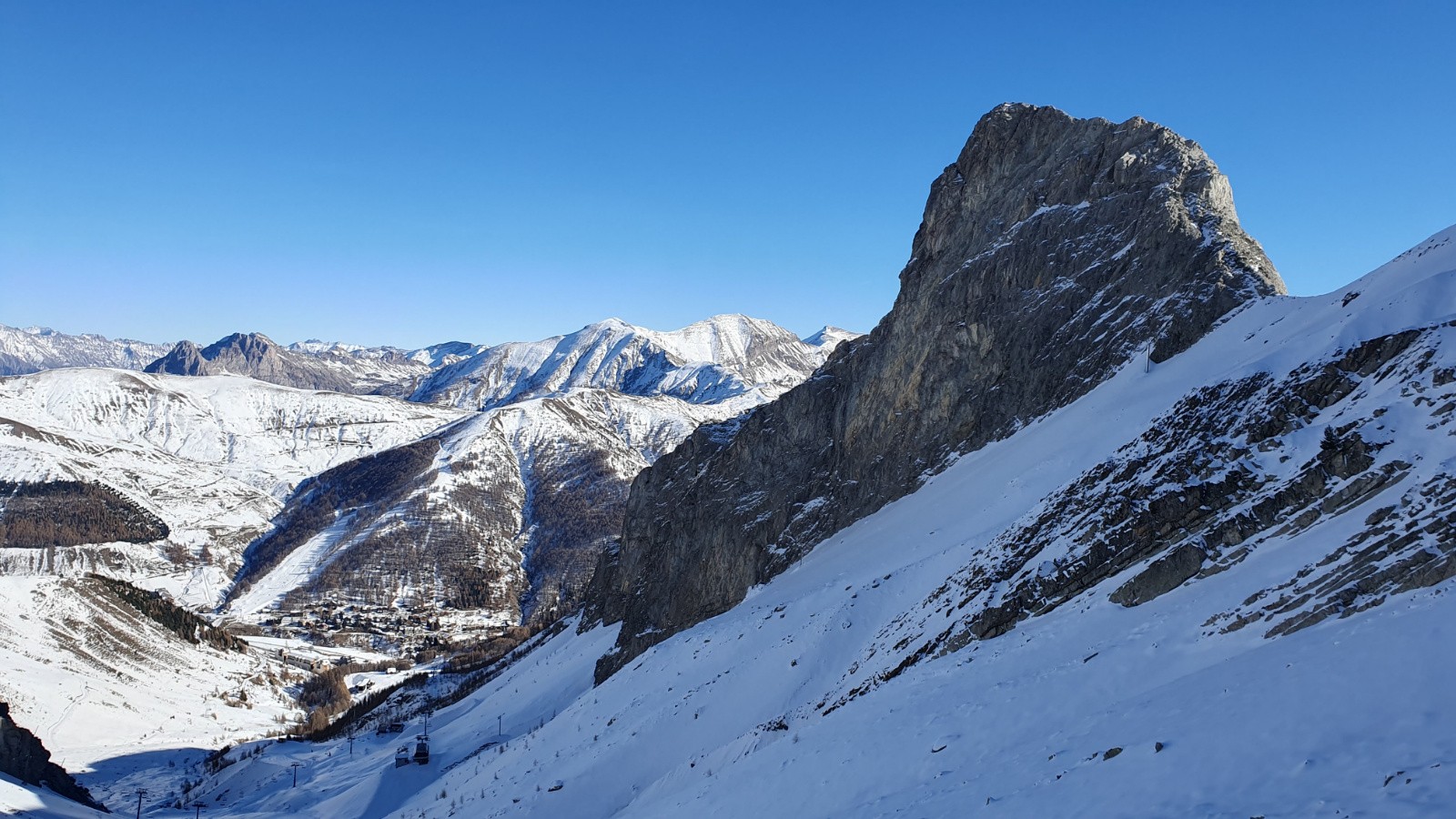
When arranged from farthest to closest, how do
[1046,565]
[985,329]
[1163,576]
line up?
[985,329], [1046,565], [1163,576]

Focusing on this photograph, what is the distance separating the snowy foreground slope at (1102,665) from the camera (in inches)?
551

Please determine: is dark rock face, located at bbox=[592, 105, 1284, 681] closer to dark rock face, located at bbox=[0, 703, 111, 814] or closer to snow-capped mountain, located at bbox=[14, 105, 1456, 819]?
snow-capped mountain, located at bbox=[14, 105, 1456, 819]

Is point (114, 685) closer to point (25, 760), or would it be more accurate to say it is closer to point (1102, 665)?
point (25, 760)

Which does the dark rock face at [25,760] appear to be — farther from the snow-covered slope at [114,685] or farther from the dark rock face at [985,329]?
the dark rock face at [985,329]

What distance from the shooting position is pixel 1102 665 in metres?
20.8

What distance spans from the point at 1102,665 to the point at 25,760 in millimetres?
64950

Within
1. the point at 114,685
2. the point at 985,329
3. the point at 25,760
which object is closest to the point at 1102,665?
the point at 985,329

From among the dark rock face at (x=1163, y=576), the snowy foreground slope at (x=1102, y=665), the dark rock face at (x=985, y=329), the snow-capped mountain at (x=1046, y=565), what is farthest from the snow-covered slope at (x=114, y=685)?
the dark rock face at (x=1163, y=576)

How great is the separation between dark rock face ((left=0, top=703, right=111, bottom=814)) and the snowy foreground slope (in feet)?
79.1

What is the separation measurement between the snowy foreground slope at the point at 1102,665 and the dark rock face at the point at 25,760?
2410cm

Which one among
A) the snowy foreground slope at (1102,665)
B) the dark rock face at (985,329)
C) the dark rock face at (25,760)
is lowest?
the snowy foreground slope at (1102,665)

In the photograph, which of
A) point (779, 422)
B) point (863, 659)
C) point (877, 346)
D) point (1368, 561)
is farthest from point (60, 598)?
point (1368, 561)

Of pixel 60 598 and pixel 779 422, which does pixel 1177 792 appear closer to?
pixel 779 422

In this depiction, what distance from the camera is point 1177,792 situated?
44.9 feet
